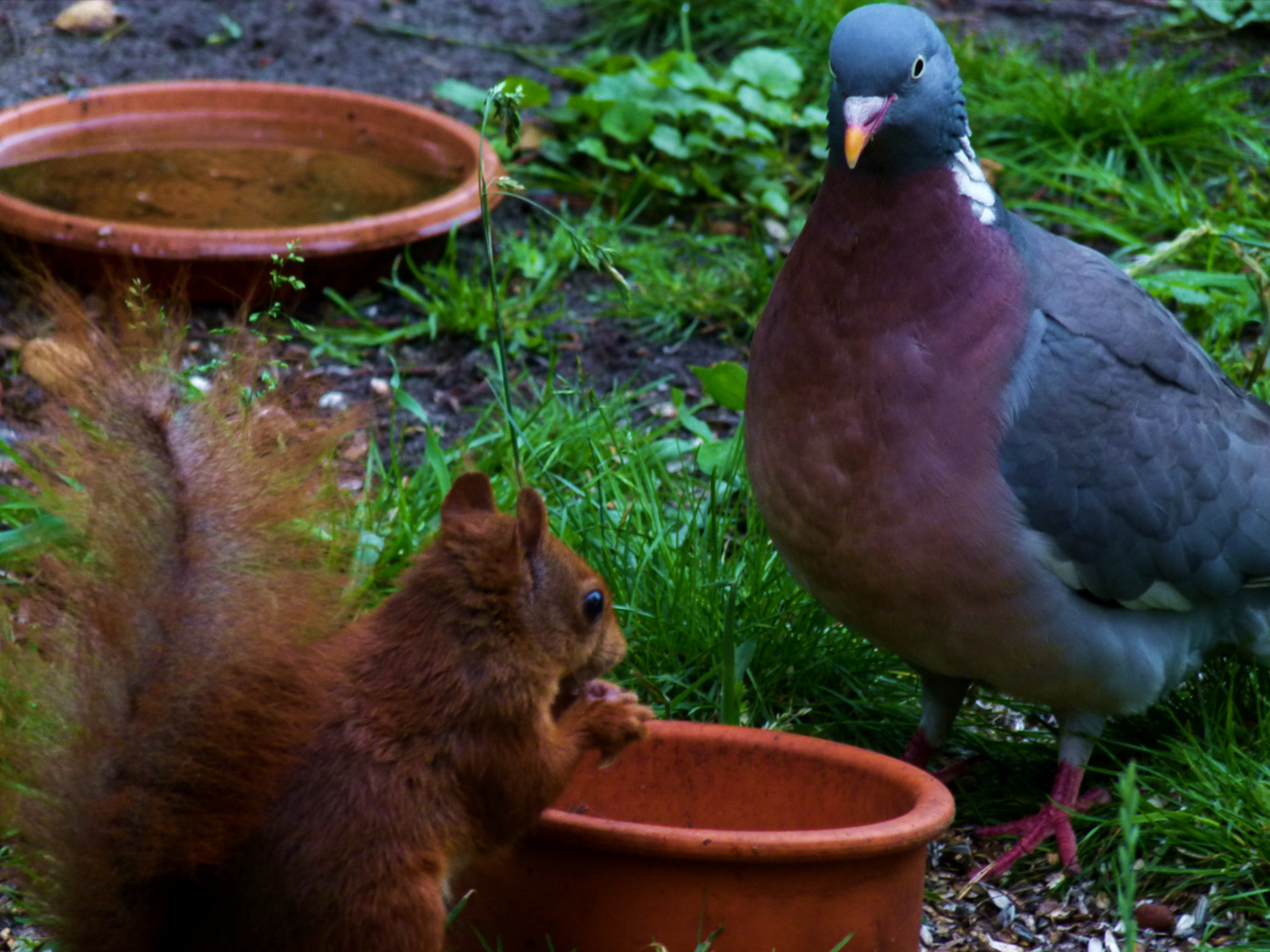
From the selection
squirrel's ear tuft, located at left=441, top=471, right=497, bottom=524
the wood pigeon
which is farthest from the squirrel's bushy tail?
the wood pigeon

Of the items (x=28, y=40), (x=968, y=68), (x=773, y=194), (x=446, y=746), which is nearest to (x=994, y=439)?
(x=446, y=746)

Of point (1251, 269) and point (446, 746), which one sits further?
point (1251, 269)

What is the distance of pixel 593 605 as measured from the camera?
98.7 inches

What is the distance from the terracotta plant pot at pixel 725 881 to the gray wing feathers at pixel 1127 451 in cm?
60

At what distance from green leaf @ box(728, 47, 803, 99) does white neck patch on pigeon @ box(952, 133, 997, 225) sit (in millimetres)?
2961

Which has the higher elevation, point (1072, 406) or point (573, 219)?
point (1072, 406)

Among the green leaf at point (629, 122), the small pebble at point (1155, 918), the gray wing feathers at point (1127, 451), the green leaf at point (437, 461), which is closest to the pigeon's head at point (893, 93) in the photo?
the gray wing feathers at point (1127, 451)

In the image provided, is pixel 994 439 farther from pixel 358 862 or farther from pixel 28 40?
pixel 28 40

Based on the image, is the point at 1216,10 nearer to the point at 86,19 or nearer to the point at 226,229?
the point at 226,229

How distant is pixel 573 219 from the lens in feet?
18.7

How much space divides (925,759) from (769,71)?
10.9 feet

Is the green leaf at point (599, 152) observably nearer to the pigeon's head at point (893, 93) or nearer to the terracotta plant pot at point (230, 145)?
the terracotta plant pot at point (230, 145)

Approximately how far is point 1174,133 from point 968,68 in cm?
84

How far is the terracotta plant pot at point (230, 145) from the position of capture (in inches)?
186
